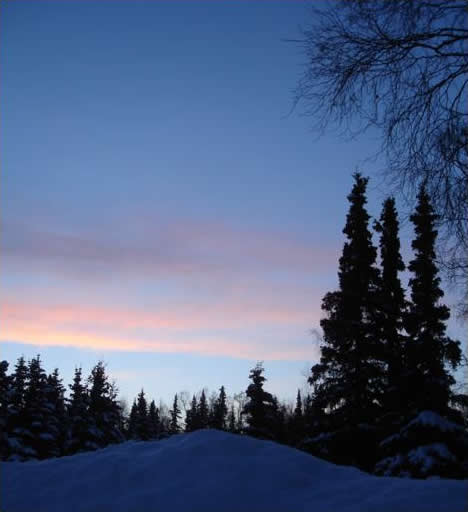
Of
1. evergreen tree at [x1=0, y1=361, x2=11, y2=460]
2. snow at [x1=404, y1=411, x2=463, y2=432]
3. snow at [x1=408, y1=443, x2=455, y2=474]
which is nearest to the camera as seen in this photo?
snow at [x1=408, y1=443, x2=455, y2=474]

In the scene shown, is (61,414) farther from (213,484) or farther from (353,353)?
(213,484)

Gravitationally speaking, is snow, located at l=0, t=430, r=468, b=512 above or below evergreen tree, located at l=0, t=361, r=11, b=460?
below

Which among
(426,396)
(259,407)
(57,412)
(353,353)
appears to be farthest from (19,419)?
(426,396)

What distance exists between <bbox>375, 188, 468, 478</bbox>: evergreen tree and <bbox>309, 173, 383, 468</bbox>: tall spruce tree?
1458 mm

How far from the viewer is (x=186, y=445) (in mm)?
6617

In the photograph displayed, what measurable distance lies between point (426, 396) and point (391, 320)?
154 inches

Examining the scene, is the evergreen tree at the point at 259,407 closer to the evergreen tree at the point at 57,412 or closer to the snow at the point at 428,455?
the evergreen tree at the point at 57,412

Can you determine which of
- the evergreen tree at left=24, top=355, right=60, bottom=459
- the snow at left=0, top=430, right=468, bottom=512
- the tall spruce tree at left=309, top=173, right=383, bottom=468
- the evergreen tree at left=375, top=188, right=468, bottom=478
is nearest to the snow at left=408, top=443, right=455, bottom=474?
the evergreen tree at left=375, top=188, right=468, bottom=478

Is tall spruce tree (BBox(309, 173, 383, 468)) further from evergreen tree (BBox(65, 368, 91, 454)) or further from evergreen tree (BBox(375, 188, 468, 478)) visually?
evergreen tree (BBox(65, 368, 91, 454))

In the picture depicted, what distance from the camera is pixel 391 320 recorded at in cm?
2109

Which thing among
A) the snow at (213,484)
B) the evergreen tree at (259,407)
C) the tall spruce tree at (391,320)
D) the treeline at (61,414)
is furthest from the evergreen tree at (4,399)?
the snow at (213,484)

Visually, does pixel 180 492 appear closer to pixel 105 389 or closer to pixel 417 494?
pixel 417 494

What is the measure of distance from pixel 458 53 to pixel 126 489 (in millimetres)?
6230

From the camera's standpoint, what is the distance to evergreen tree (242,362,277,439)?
3412cm
